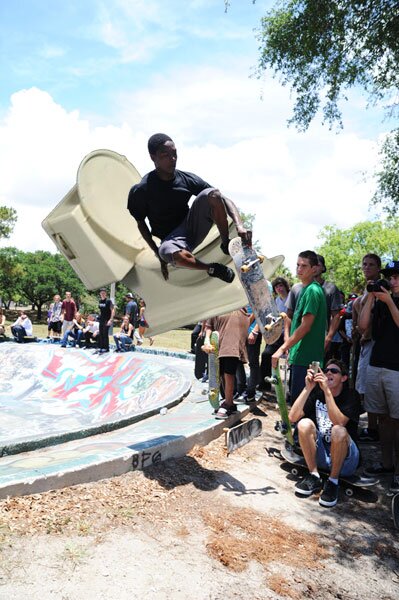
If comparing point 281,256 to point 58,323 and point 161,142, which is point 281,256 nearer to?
point 161,142

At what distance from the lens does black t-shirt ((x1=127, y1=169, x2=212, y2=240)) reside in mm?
3629

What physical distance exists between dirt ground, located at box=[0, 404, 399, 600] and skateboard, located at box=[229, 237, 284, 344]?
135 cm

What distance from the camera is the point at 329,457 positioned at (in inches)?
162

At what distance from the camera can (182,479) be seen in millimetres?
4102

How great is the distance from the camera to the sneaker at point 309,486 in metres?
3.98

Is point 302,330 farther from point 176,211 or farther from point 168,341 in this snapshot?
point 168,341

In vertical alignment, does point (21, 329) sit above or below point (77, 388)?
above

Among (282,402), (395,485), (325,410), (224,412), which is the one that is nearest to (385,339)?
(325,410)

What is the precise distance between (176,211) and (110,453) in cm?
207

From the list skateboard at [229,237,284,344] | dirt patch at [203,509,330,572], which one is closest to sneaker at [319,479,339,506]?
dirt patch at [203,509,330,572]

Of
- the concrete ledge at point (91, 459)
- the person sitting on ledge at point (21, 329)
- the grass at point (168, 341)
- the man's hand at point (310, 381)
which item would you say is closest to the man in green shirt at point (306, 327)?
the man's hand at point (310, 381)

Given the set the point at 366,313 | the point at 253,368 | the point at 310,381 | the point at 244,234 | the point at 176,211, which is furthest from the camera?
the point at 253,368

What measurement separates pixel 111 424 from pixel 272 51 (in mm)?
7918

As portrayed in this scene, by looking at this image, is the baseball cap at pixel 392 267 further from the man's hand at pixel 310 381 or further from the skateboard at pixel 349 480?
the skateboard at pixel 349 480
